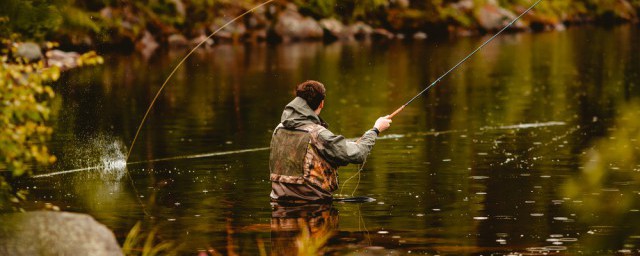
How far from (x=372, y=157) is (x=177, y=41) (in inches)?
1582

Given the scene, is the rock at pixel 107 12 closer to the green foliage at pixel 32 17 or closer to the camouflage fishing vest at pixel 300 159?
the green foliage at pixel 32 17

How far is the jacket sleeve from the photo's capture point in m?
12.0

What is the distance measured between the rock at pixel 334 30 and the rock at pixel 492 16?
26.5 ft

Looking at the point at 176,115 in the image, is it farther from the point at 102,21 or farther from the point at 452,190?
the point at 102,21

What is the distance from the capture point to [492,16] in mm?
70375

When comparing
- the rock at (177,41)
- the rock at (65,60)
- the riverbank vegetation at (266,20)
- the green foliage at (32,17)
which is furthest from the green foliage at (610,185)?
the rock at (177,41)

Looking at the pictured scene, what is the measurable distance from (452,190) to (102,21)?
130ft

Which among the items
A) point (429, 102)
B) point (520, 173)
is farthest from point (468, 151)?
point (429, 102)

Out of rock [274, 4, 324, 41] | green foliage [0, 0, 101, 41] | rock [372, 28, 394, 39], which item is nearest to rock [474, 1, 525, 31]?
rock [372, 28, 394, 39]

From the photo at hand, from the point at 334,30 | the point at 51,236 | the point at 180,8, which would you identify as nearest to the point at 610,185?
the point at 51,236

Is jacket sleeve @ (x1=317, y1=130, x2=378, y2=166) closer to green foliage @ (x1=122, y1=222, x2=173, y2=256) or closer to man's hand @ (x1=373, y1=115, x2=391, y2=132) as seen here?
man's hand @ (x1=373, y1=115, x2=391, y2=132)

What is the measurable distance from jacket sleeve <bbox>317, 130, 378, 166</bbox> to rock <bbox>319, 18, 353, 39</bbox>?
52554 mm

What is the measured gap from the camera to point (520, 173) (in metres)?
15.6

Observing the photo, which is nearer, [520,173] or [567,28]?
[520,173]
